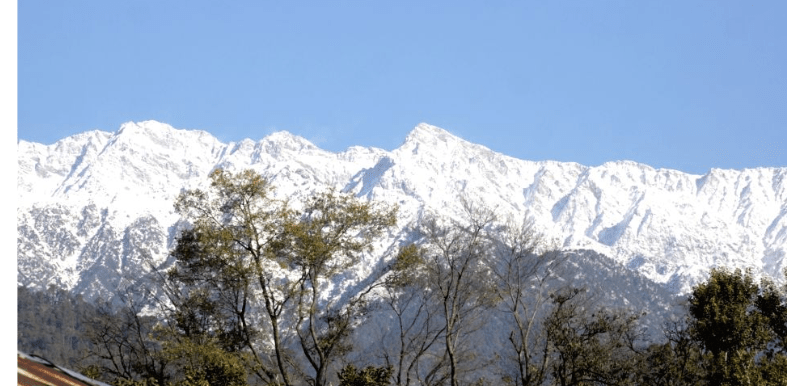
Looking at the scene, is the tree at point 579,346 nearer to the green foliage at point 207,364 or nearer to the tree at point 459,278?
the tree at point 459,278

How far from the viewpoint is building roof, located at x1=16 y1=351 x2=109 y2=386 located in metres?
13.8

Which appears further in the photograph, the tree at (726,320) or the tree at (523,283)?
the tree at (523,283)

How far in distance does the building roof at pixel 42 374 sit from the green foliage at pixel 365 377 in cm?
1016

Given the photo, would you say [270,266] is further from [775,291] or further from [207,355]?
[775,291]

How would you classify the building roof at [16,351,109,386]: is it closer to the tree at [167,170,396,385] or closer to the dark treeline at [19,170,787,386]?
the dark treeline at [19,170,787,386]

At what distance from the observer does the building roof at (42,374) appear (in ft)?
45.1

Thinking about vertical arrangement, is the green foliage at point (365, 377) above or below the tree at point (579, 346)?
below

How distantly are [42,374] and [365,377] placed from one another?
12.0 m

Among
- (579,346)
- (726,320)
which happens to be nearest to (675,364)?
(726,320)

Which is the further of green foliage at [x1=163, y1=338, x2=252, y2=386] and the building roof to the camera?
green foliage at [x1=163, y1=338, x2=252, y2=386]

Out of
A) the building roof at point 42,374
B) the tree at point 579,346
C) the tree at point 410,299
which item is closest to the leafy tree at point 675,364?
the tree at point 579,346

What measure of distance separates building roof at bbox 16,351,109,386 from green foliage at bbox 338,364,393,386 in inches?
400

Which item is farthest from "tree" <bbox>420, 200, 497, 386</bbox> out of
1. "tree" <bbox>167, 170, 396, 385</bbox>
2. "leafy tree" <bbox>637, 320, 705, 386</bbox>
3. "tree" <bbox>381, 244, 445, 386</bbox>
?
"leafy tree" <bbox>637, 320, 705, 386</bbox>
